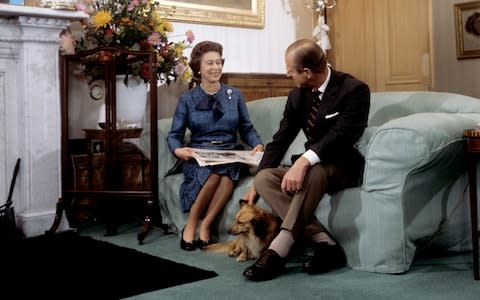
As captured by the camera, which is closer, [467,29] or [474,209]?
→ [474,209]

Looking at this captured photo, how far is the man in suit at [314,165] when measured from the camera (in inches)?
102

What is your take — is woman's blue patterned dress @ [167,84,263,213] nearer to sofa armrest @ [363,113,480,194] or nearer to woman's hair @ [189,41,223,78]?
woman's hair @ [189,41,223,78]

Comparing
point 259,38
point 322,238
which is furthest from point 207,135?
point 259,38

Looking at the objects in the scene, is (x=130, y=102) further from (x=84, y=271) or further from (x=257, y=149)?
(x=84, y=271)

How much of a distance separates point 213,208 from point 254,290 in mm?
981

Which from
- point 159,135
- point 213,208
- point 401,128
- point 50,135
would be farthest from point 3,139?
point 401,128

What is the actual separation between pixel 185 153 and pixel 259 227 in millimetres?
757

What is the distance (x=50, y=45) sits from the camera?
3.77 m

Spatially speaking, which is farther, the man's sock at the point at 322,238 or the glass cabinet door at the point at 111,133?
the glass cabinet door at the point at 111,133

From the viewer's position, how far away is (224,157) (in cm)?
323

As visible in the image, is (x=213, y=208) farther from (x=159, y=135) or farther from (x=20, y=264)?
(x=20, y=264)

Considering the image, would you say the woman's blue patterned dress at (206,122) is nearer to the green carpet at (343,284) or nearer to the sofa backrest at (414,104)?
the sofa backrest at (414,104)

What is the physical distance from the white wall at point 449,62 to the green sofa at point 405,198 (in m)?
3.53

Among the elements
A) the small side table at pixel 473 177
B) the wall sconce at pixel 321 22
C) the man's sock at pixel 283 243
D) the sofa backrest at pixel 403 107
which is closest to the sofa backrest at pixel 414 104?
the sofa backrest at pixel 403 107
